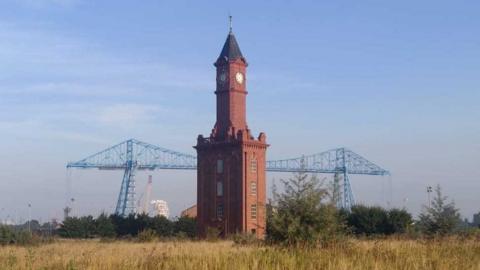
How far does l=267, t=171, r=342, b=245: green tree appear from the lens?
77.8ft

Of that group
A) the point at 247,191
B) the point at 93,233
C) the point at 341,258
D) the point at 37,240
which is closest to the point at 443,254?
the point at 341,258

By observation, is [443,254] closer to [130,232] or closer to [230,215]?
[230,215]

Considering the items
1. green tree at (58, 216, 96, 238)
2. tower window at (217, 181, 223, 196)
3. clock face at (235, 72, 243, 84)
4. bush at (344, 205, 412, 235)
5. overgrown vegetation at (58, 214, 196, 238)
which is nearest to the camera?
bush at (344, 205, 412, 235)

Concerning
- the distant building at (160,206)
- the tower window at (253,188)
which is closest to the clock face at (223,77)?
the tower window at (253,188)

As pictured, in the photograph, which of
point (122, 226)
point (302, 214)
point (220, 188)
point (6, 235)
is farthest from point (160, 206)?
point (302, 214)

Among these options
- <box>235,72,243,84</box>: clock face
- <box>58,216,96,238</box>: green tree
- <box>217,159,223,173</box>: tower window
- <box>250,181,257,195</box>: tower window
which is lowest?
<box>58,216,96,238</box>: green tree

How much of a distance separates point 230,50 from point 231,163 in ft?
46.8

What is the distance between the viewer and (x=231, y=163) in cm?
7400

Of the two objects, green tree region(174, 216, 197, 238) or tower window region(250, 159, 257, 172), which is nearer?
tower window region(250, 159, 257, 172)

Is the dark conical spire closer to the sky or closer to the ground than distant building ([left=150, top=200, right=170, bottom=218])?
closer to the sky

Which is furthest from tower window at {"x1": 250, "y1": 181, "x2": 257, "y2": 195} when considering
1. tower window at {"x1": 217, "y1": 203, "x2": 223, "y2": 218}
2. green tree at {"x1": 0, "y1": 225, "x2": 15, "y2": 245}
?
green tree at {"x1": 0, "y1": 225, "x2": 15, "y2": 245}

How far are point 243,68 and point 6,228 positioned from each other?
3785 centimetres

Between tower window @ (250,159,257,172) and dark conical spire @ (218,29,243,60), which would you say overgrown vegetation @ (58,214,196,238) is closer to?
tower window @ (250,159,257,172)

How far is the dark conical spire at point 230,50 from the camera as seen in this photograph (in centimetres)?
7775
